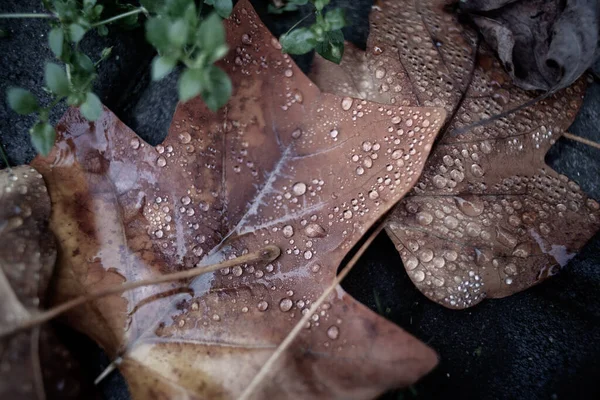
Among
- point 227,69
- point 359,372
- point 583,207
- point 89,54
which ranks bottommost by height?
point 359,372

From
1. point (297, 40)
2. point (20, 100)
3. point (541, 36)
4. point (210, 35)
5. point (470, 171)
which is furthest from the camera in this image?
point (541, 36)

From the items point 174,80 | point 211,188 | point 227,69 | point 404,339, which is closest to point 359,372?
point 404,339

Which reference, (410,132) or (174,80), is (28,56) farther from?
(410,132)

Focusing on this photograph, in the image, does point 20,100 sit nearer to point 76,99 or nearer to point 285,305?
point 76,99

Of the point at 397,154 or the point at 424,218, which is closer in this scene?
the point at 397,154

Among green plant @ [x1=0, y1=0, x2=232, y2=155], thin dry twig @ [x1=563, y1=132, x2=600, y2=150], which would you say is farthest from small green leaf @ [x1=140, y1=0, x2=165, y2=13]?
thin dry twig @ [x1=563, y1=132, x2=600, y2=150]

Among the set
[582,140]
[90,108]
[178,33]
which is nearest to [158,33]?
[178,33]

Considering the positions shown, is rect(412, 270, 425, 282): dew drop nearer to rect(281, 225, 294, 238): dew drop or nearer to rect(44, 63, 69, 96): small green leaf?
rect(281, 225, 294, 238): dew drop
